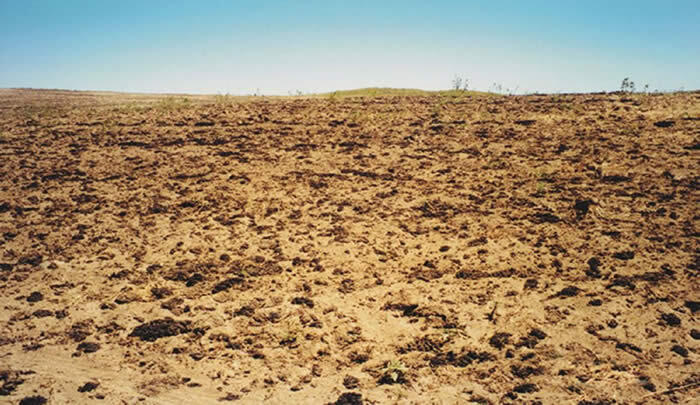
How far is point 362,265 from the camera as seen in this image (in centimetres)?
450

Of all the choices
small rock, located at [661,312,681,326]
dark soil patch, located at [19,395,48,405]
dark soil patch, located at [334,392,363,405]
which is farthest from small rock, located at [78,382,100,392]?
small rock, located at [661,312,681,326]

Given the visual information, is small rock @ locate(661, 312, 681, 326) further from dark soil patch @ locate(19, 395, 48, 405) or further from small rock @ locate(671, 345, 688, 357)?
dark soil patch @ locate(19, 395, 48, 405)

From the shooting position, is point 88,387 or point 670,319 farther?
point 670,319

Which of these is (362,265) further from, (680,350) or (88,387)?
(680,350)

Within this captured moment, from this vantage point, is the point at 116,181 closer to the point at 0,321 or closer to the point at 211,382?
the point at 0,321

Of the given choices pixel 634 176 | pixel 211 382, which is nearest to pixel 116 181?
pixel 211 382

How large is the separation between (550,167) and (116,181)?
6.71m

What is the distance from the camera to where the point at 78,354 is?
11.4ft

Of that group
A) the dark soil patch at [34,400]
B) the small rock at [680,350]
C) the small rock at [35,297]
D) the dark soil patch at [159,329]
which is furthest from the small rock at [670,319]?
the small rock at [35,297]

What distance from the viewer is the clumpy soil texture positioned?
3174 millimetres

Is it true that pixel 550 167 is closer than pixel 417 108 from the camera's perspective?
Yes

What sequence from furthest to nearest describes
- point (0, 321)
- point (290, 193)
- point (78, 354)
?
point (290, 193)
point (0, 321)
point (78, 354)

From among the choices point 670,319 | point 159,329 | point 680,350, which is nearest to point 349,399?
point 159,329

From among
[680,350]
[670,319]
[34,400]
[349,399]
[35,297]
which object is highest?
[670,319]
